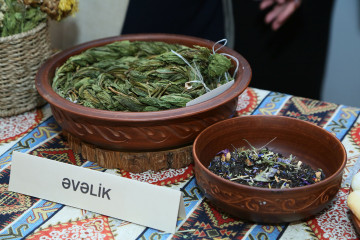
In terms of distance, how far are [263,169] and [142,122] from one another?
0.24m

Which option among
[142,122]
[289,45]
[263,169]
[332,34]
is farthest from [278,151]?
[332,34]

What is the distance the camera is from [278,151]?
957mm

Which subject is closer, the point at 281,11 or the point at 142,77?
the point at 142,77

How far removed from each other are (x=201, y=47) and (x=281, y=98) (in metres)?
0.31

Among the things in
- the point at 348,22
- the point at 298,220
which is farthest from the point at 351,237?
the point at 348,22

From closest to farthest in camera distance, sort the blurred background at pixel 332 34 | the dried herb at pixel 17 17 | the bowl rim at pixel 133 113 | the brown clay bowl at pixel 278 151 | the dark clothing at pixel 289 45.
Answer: the brown clay bowl at pixel 278 151 < the bowl rim at pixel 133 113 < the dried herb at pixel 17 17 < the blurred background at pixel 332 34 < the dark clothing at pixel 289 45

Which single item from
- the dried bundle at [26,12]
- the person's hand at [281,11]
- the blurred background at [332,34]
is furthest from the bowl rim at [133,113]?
the person's hand at [281,11]

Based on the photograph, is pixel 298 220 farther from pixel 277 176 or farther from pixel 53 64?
pixel 53 64

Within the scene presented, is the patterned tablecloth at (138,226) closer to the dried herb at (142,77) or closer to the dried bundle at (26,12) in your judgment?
the dried herb at (142,77)

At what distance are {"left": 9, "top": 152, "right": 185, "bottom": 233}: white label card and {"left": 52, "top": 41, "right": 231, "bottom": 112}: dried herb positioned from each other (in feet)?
0.54

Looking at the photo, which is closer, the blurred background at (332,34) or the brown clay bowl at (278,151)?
the brown clay bowl at (278,151)

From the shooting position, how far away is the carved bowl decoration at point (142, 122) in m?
0.87

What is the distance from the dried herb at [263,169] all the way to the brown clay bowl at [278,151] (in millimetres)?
31

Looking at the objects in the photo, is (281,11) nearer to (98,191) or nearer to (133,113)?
(133,113)
